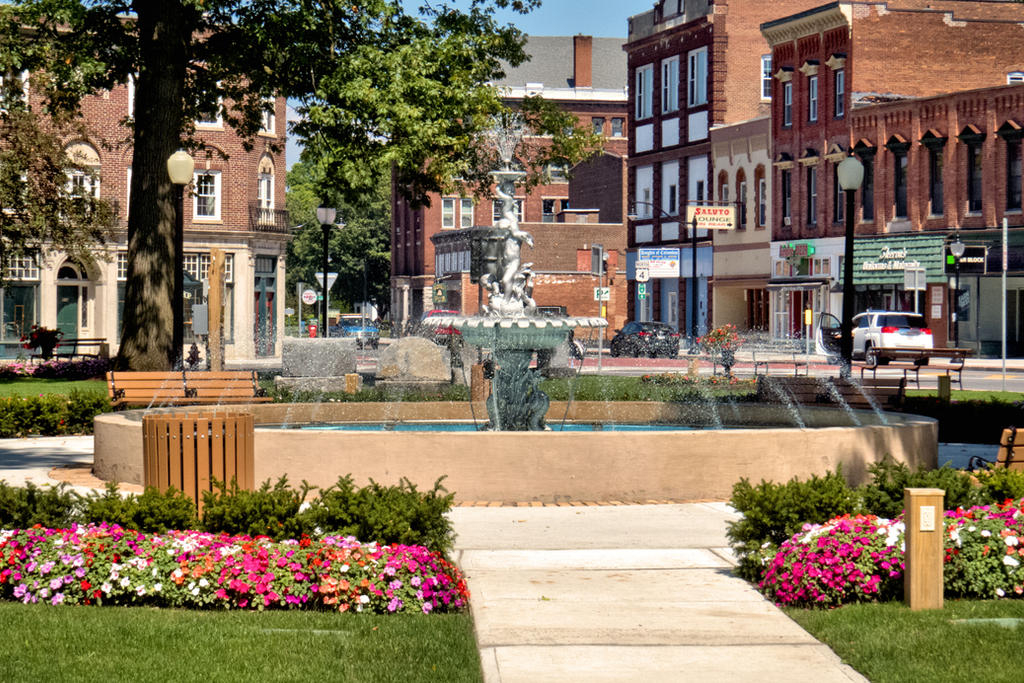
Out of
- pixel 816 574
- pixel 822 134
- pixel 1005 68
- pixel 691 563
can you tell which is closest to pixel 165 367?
pixel 691 563

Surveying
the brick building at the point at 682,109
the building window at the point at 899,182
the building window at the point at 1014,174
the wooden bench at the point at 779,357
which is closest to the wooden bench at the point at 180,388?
the wooden bench at the point at 779,357

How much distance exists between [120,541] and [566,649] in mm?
3081

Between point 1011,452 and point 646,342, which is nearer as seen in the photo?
point 1011,452

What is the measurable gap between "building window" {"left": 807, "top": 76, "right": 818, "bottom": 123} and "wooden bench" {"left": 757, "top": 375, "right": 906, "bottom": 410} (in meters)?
37.9

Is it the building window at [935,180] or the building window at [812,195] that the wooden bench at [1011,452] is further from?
the building window at [812,195]

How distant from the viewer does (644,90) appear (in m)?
74.7

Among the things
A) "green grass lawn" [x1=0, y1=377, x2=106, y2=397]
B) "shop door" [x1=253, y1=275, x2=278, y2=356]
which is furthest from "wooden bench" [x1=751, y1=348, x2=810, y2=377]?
"green grass lawn" [x1=0, y1=377, x2=106, y2=397]

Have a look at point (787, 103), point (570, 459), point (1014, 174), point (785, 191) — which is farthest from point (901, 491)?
point (787, 103)

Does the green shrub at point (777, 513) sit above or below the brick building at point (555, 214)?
below

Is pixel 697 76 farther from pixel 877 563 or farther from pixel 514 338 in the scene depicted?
pixel 877 563

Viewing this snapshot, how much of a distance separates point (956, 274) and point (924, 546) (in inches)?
1737

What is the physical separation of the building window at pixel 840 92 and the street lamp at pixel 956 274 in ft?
27.8

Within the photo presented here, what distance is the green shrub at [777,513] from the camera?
10.6 meters

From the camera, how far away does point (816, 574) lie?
965cm
